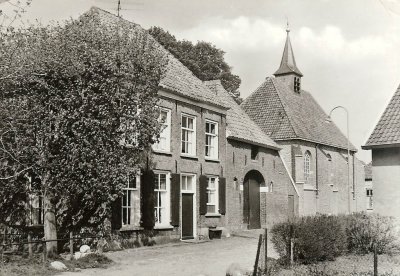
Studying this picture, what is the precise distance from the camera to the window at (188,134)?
20.6 metres

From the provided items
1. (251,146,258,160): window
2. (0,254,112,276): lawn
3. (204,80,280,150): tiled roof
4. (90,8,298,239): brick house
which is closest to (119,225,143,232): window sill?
(90,8,298,239): brick house

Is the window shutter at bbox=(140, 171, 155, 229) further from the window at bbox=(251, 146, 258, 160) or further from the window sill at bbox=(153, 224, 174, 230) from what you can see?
the window at bbox=(251, 146, 258, 160)

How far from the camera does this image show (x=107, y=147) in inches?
548

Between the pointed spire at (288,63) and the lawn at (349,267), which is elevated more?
the pointed spire at (288,63)

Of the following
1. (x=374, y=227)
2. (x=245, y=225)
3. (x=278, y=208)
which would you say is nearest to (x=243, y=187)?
(x=245, y=225)

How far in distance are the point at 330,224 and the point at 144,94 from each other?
6.43 metres

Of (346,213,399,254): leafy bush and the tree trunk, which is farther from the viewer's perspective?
(346,213,399,254): leafy bush

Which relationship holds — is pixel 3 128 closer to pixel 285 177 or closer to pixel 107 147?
pixel 107 147

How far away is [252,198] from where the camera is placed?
26.2 m

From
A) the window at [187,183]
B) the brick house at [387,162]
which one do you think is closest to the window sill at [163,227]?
the window at [187,183]

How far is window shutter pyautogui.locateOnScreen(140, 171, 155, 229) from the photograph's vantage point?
17.8 metres

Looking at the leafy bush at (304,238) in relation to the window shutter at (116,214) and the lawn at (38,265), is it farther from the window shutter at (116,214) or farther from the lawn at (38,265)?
the window shutter at (116,214)

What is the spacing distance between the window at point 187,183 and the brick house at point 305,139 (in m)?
12.6

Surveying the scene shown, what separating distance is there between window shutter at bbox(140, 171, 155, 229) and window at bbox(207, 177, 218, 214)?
4566 mm
